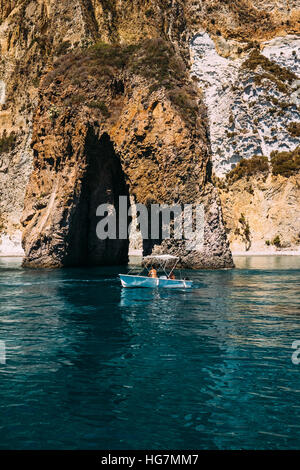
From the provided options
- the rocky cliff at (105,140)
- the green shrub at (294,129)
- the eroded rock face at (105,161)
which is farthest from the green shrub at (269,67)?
the eroded rock face at (105,161)

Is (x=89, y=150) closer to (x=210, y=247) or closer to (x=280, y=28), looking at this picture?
(x=210, y=247)

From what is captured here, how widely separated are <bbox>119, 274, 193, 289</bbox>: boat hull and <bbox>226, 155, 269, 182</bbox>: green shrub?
84103 mm

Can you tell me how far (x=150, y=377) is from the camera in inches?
630

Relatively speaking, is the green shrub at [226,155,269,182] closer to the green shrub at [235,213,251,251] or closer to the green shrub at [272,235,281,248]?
the green shrub at [235,213,251,251]

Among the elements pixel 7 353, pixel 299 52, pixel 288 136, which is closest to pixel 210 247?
pixel 7 353

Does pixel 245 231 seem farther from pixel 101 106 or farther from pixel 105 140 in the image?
pixel 101 106

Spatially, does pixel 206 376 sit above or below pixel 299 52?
below

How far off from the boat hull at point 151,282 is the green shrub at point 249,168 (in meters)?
84.1

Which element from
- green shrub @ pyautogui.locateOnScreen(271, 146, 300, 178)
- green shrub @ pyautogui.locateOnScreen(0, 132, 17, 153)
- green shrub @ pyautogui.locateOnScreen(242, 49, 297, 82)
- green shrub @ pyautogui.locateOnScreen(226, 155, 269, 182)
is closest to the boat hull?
green shrub @ pyautogui.locateOnScreen(271, 146, 300, 178)

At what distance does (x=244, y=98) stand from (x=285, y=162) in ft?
78.2

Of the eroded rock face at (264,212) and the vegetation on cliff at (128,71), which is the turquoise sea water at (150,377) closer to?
the vegetation on cliff at (128,71)

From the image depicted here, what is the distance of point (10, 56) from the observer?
130 metres

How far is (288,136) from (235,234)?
3091 centimetres
